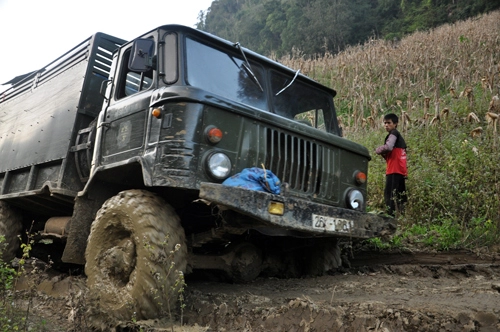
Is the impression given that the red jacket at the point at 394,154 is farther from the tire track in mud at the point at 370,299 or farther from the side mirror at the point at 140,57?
the side mirror at the point at 140,57

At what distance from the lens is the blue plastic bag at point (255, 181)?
3.82 metres

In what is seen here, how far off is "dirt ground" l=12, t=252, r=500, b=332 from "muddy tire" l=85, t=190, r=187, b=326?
0.17 metres

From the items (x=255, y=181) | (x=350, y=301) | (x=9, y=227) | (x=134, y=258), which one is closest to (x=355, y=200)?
(x=255, y=181)

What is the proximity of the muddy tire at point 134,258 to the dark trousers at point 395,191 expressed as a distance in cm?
382

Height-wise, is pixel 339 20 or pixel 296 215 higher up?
pixel 339 20

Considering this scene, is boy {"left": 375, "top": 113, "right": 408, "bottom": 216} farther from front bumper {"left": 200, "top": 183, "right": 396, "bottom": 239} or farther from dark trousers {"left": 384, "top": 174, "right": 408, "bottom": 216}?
front bumper {"left": 200, "top": 183, "right": 396, "bottom": 239}

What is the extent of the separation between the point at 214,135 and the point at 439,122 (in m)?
5.69

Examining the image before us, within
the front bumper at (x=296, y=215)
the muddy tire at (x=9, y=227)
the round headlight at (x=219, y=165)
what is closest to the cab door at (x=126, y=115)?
the round headlight at (x=219, y=165)

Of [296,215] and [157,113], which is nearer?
[296,215]

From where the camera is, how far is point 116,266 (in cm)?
402

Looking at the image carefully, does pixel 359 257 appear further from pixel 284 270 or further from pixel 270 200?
pixel 270 200

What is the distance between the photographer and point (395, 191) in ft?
22.1

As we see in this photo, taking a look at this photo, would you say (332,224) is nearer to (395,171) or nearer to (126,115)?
(126,115)

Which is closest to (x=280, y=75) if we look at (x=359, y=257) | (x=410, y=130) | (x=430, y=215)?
(x=359, y=257)
